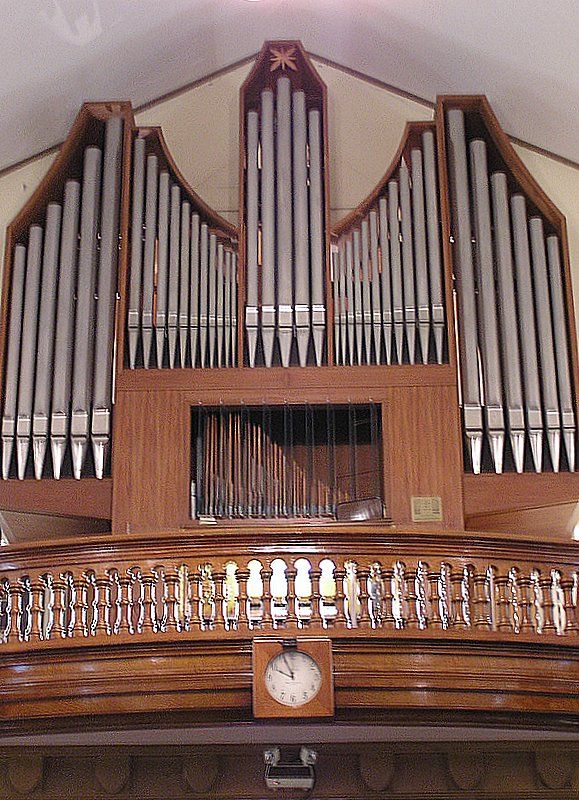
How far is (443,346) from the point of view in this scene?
35.2 feet

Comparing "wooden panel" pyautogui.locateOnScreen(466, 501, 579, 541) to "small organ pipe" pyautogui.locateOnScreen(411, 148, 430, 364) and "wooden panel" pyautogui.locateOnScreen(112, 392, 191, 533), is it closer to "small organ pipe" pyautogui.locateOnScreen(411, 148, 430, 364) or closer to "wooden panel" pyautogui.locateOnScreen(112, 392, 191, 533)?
"small organ pipe" pyautogui.locateOnScreen(411, 148, 430, 364)

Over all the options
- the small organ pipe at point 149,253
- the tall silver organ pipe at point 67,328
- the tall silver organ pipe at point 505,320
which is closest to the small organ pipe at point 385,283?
the tall silver organ pipe at point 505,320

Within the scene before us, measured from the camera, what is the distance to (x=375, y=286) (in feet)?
35.7

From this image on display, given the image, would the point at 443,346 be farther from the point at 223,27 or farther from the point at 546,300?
the point at 223,27

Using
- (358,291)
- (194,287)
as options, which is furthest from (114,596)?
(358,291)

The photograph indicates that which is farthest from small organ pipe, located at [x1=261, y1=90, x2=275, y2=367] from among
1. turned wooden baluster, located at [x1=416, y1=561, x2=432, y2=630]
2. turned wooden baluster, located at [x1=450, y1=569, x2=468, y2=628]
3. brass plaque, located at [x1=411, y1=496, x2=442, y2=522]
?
turned wooden baluster, located at [x1=450, y1=569, x2=468, y2=628]

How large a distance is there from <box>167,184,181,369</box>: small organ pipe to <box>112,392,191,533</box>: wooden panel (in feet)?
1.48

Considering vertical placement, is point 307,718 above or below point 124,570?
below

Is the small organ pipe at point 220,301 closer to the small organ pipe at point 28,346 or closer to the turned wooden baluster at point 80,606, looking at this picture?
the small organ pipe at point 28,346

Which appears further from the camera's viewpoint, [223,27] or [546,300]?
[223,27]

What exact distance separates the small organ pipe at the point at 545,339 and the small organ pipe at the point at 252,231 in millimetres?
2320

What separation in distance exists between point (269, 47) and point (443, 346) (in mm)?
3248

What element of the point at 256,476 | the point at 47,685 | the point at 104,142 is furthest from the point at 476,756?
the point at 104,142

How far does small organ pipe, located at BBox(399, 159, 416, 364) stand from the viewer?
10.7 metres
